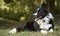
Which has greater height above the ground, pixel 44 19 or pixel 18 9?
pixel 18 9

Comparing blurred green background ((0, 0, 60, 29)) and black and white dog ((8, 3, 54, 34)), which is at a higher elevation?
blurred green background ((0, 0, 60, 29))

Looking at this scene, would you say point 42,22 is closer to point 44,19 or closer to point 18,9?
point 44,19

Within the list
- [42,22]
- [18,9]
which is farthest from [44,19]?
[18,9]

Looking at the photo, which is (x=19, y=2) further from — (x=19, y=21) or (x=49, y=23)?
(x=49, y=23)

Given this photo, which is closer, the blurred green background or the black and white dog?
the black and white dog

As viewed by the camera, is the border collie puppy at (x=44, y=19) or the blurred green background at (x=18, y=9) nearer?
the border collie puppy at (x=44, y=19)

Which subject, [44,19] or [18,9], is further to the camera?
[18,9]

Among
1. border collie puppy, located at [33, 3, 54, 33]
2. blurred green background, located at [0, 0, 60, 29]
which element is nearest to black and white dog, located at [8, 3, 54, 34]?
border collie puppy, located at [33, 3, 54, 33]

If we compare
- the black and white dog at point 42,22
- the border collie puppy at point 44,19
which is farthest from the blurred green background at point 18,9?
the border collie puppy at point 44,19

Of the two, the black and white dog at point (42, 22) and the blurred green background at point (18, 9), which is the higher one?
the blurred green background at point (18, 9)

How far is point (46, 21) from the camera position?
8.19 metres

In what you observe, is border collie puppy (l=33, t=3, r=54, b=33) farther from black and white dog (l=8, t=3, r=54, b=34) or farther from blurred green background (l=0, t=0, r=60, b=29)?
blurred green background (l=0, t=0, r=60, b=29)

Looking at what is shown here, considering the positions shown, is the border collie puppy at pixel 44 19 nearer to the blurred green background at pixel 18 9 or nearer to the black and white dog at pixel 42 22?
the black and white dog at pixel 42 22

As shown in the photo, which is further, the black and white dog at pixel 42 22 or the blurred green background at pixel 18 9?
the blurred green background at pixel 18 9
